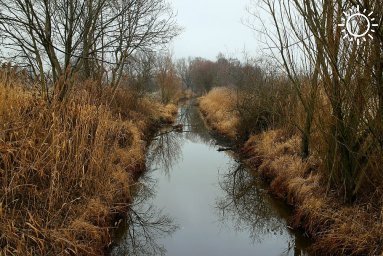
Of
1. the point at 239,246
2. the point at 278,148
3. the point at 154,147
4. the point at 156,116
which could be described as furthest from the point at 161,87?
the point at 239,246

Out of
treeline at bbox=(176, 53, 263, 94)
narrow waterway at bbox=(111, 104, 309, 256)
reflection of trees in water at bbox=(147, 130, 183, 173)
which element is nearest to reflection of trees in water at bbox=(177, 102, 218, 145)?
reflection of trees in water at bbox=(147, 130, 183, 173)

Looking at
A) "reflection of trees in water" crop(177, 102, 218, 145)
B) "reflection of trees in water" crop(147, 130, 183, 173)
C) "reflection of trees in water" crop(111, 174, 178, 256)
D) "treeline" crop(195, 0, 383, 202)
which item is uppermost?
"treeline" crop(195, 0, 383, 202)

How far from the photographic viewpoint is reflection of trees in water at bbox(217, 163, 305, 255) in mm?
6891

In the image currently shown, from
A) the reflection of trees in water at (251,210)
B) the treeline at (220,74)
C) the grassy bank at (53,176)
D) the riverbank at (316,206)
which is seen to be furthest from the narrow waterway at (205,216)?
the treeline at (220,74)

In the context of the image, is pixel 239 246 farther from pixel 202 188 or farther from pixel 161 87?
pixel 161 87

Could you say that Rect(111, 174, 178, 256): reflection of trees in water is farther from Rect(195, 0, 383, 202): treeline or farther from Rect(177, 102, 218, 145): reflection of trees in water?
Rect(177, 102, 218, 145): reflection of trees in water

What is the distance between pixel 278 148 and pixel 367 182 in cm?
416

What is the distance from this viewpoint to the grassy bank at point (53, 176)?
4324 mm

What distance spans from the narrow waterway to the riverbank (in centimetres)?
31

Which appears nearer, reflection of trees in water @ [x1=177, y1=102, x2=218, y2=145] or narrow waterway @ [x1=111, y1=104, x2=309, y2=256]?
narrow waterway @ [x1=111, y1=104, x2=309, y2=256]

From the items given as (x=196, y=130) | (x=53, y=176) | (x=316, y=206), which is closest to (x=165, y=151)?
(x=196, y=130)

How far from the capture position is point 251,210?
7.91 m

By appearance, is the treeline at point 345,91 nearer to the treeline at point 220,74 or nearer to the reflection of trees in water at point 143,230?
the reflection of trees in water at point 143,230

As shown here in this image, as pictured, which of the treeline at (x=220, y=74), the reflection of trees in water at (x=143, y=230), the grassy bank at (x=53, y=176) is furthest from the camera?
the treeline at (x=220, y=74)
